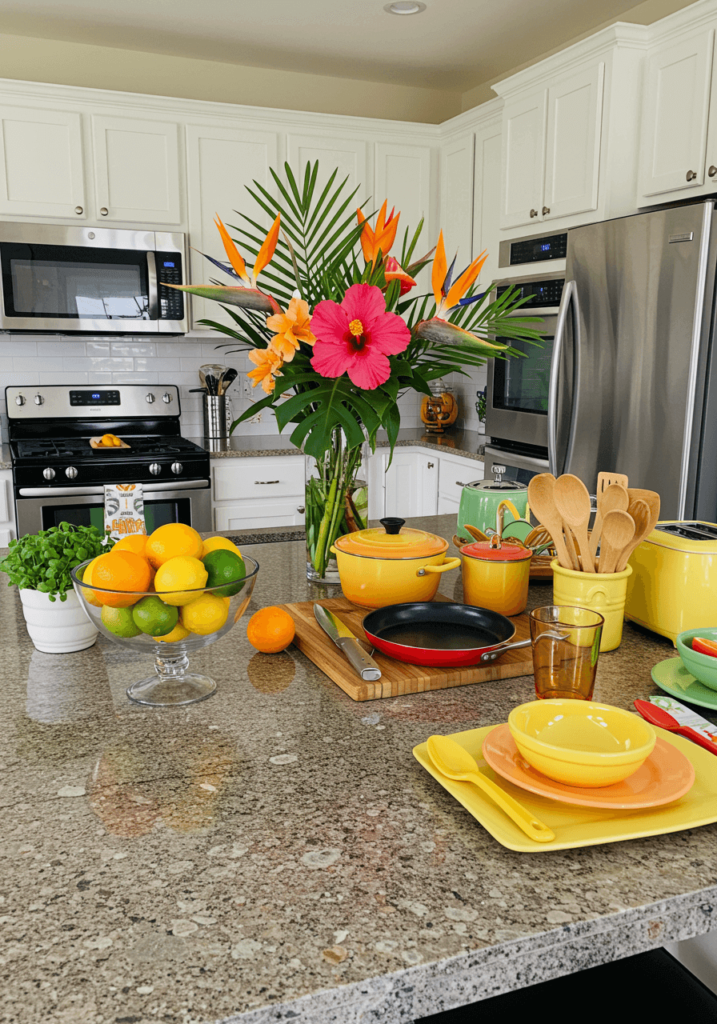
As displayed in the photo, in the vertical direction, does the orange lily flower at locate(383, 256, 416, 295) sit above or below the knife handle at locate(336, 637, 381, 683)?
A: above

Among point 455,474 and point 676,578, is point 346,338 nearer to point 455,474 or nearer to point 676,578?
point 676,578

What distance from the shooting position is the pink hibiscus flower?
3.78 feet

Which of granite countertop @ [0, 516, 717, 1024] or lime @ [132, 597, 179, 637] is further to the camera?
lime @ [132, 597, 179, 637]

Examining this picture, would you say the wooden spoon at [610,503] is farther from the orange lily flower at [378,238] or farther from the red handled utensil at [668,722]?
the orange lily flower at [378,238]

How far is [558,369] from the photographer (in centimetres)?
295

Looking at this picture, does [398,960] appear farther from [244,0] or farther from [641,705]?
[244,0]

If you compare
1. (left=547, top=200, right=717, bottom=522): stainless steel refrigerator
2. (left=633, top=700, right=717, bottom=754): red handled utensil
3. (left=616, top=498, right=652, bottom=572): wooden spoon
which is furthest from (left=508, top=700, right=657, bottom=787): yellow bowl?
(left=547, top=200, right=717, bottom=522): stainless steel refrigerator

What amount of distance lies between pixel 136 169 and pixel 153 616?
10.4 ft

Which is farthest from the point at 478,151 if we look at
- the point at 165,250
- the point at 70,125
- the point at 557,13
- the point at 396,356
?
the point at 396,356

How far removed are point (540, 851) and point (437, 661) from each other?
37 centimetres

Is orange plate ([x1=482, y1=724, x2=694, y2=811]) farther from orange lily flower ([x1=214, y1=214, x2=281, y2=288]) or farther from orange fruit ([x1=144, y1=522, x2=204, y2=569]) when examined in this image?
orange lily flower ([x1=214, y1=214, x2=281, y2=288])

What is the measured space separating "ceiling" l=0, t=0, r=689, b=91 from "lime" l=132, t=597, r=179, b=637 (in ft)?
10.6

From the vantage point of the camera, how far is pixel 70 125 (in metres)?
3.39

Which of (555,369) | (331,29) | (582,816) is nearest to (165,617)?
(582,816)
